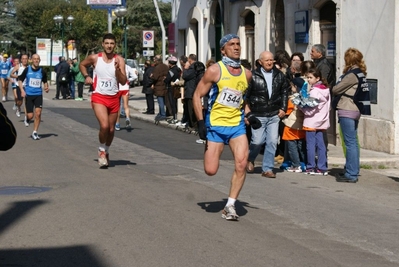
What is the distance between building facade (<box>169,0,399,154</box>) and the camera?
16.1 meters

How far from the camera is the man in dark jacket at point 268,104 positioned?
42.2ft

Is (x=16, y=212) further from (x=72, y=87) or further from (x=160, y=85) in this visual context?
(x=72, y=87)

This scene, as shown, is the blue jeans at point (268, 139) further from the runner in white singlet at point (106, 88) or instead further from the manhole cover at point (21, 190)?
the manhole cover at point (21, 190)

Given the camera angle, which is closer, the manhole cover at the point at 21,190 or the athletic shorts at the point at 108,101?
the manhole cover at the point at 21,190

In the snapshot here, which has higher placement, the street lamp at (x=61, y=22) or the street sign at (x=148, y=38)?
the street lamp at (x=61, y=22)

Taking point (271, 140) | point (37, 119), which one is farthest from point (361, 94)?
point (37, 119)

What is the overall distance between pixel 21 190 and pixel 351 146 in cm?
494

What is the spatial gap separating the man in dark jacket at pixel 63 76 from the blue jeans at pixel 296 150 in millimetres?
24759

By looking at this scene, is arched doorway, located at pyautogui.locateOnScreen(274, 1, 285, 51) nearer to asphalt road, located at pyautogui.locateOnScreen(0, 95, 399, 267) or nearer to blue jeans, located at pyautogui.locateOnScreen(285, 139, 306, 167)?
asphalt road, located at pyautogui.locateOnScreen(0, 95, 399, 267)

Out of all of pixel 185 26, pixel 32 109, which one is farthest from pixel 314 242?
pixel 185 26

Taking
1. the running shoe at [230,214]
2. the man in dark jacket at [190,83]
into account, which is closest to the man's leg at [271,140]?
the running shoe at [230,214]

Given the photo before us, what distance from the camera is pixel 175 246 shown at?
763cm

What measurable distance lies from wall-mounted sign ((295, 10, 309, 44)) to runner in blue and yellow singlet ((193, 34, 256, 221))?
11.2 m

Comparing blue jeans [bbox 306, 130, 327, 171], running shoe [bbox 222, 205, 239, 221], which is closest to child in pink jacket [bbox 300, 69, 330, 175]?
blue jeans [bbox 306, 130, 327, 171]
